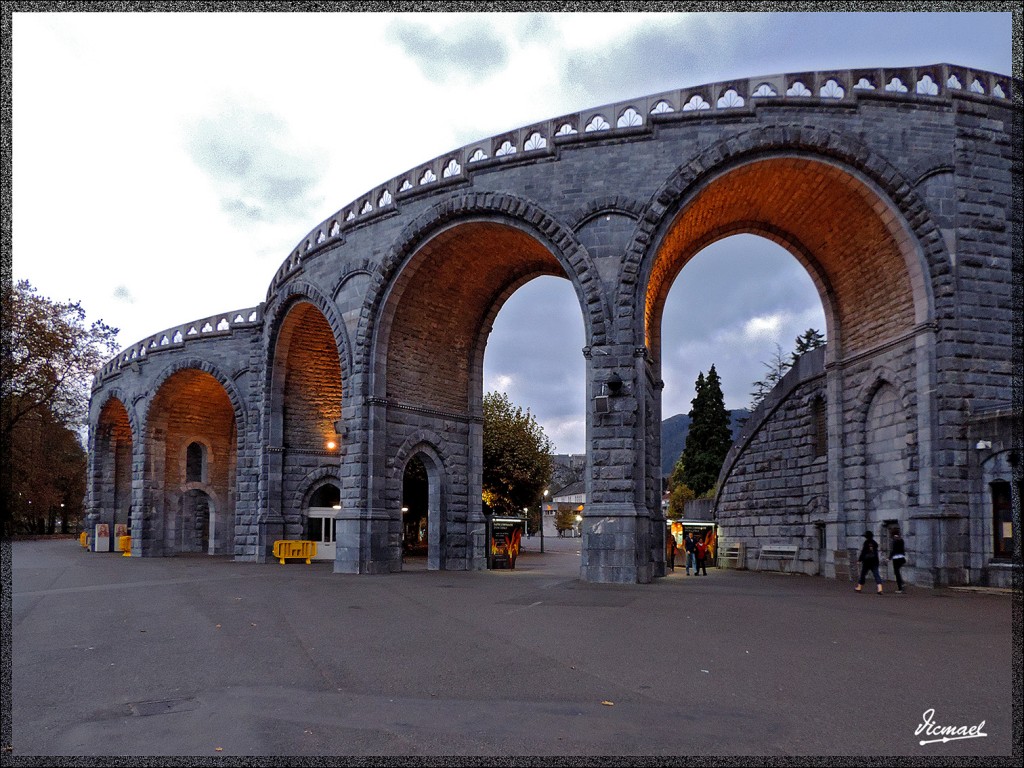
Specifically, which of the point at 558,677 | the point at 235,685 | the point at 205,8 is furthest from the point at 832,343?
the point at 205,8

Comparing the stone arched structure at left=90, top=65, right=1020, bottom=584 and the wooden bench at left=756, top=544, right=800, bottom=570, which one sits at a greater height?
the stone arched structure at left=90, top=65, right=1020, bottom=584

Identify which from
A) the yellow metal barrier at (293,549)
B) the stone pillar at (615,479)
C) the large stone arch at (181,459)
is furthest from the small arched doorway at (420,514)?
the large stone arch at (181,459)

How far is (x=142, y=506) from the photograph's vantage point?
31297 mm

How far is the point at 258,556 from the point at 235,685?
19173mm

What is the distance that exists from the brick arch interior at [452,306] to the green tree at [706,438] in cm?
3421

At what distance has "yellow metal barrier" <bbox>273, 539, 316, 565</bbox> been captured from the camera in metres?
24.5

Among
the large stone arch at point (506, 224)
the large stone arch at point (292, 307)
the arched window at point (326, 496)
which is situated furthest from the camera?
the arched window at point (326, 496)

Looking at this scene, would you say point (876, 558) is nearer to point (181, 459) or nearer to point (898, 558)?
point (898, 558)

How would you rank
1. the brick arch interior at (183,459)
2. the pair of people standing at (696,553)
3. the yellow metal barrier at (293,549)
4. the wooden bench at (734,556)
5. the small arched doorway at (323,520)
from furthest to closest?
the brick arch interior at (183,459) < the small arched doorway at (323,520) < the yellow metal barrier at (293,549) < the wooden bench at (734,556) < the pair of people standing at (696,553)

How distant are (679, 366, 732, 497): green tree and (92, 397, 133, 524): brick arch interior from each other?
114 ft

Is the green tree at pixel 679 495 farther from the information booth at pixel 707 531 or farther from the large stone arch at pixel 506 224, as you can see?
the large stone arch at pixel 506 224

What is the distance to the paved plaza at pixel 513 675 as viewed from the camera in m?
5.10

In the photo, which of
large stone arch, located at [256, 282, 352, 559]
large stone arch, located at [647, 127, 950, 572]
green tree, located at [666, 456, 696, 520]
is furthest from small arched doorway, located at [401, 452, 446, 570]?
green tree, located at [666, 456, 696, 520]

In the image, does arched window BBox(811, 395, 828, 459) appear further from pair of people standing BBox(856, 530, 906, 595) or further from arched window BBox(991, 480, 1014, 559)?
pair of people standing BBox(856, 530, 906, 595)
